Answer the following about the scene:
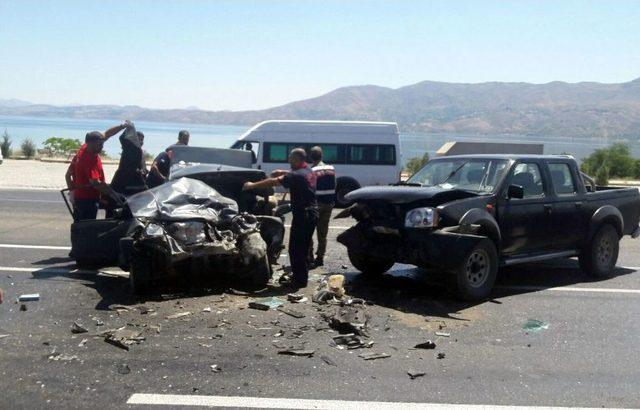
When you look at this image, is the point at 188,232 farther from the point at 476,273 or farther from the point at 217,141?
the point at 217,141

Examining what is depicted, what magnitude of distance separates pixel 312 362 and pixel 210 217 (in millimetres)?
2859

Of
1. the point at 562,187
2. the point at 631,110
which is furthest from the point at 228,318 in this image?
the point at 631,110

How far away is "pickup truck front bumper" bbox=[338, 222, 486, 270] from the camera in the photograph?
730cm

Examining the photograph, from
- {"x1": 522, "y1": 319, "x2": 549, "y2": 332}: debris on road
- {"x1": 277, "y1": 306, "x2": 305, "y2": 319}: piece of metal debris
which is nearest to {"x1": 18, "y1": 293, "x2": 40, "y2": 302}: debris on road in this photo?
{"x1": 277, "y1": 306, "x2": 305, "y2": 319}: piece of metal debris

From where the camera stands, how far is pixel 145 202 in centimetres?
780

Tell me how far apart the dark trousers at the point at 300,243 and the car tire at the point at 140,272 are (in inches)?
68.0

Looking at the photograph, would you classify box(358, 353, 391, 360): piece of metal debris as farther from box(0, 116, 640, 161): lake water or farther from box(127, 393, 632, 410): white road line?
box(0, 116, 640, 161): lake water

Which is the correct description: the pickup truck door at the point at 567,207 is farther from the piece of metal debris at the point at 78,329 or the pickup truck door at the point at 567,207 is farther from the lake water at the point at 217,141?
the lake water at the point at 217,141

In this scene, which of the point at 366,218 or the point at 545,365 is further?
the point at 366,218

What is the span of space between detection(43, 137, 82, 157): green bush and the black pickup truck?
34652mm

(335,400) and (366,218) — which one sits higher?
(366,218)

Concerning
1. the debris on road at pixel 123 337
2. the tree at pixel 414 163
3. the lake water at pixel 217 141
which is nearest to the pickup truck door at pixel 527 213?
the debris on road at pixel 123 337

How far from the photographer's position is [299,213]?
812 centimetres

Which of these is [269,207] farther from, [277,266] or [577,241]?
[577,241]
